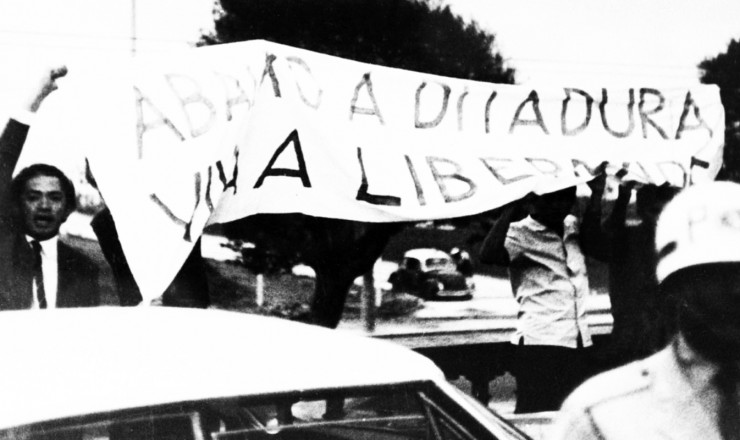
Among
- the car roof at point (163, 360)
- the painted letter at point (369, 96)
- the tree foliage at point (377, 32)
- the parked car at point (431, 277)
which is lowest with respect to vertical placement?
the parked car at point (431, 277)

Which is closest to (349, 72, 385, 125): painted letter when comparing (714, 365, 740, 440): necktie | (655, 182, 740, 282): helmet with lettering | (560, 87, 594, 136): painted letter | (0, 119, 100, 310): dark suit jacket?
(560, 87, 594, 136): painted letter

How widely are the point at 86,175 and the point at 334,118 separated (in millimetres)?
1091

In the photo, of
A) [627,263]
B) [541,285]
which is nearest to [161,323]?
[541,285]

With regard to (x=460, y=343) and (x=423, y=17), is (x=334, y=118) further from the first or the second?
(x=460, y=343)

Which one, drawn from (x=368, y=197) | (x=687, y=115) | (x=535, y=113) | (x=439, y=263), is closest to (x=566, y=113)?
(x=535, y=113)

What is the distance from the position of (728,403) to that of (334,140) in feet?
6.16

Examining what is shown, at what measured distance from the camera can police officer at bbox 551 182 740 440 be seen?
2.21 metres

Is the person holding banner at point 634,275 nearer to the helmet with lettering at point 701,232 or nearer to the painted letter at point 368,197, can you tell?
the painted letter at point 368,197

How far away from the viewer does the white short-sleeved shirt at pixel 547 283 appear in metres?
3.76

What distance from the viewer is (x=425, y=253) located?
4887 mm

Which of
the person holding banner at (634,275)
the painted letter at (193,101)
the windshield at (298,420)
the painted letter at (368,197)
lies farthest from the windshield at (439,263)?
the windshield at (298,420)

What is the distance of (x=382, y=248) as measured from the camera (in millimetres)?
4434

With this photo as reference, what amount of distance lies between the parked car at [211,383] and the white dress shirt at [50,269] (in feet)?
3.79

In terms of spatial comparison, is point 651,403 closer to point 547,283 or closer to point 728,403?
point 728,403
